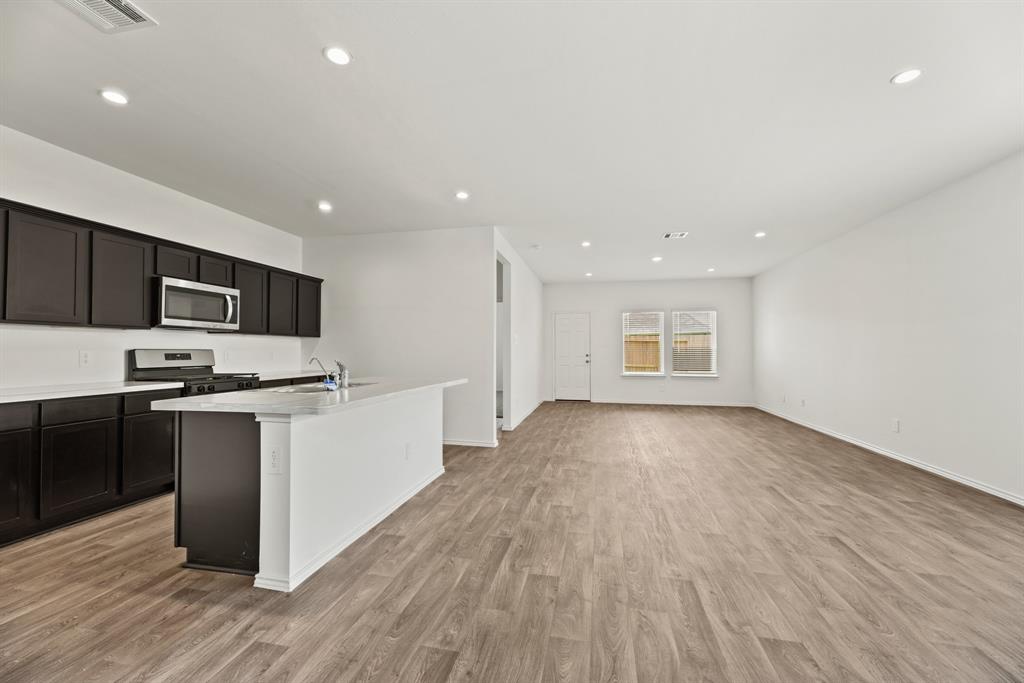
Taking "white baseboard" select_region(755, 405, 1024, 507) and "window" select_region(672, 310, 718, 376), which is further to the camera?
"window" select_region(672, 310, 718, 376)

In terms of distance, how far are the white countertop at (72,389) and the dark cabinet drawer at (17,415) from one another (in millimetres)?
48

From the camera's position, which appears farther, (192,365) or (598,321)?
(598,321)

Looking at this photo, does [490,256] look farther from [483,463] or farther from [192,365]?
[192,365]

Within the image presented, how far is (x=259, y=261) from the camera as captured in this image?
207 inches

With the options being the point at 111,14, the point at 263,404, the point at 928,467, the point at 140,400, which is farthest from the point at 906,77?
the point at 140,400

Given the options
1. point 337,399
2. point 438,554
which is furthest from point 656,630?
point 337,399

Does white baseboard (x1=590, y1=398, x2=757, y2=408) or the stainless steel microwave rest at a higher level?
the stainless steel microwave

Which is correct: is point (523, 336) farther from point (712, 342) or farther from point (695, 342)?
point (712, 342)

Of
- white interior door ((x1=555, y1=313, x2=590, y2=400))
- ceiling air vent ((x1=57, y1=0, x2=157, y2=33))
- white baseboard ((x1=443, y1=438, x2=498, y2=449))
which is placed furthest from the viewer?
white interior door ((x1=555, y1=313, x2=590, y2=400))

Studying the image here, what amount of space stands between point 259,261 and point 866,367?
7.47 meters

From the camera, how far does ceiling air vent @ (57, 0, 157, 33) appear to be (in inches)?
74.7

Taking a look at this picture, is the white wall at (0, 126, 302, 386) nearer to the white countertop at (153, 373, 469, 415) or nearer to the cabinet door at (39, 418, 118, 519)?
the cabinet door at (39, 418, 118, 519)

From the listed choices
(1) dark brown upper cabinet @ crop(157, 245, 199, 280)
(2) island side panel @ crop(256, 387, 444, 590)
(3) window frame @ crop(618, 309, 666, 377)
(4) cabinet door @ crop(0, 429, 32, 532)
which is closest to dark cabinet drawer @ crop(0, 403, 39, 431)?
(4) cabinet door @ crop(0, 429, 32, 532)

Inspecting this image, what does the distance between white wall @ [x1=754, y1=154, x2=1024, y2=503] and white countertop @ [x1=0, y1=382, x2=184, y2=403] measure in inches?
265
